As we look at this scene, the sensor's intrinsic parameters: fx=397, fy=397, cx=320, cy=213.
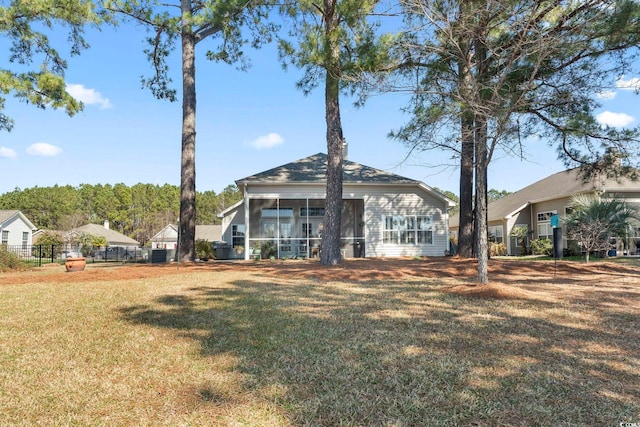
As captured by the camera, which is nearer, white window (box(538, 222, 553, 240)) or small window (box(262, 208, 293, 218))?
small window (box(262, 208, 293, 218))

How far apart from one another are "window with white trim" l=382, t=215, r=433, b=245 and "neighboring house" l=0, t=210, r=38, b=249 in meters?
29.0

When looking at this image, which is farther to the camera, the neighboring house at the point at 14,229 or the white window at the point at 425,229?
the neighboring house at the point at 14,229

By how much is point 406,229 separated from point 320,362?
55.3ft

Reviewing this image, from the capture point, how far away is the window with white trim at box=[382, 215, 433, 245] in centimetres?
1992

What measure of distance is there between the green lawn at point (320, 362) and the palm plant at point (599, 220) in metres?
8.70

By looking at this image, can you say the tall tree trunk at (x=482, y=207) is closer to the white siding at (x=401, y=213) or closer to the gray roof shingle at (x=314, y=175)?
the gray roof shingle at (x=314, y=175)

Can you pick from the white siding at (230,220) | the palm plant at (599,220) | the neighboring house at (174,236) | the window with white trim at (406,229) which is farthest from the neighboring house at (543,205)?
the neighboring house at (174,236)

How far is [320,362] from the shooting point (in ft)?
12.4

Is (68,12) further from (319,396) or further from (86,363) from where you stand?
(319,396)

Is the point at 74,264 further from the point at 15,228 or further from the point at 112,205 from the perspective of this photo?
the point at 112,205

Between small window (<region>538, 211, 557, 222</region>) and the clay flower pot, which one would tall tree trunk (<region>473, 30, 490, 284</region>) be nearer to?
the clay flower pot

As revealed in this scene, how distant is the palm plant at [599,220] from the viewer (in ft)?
47.0

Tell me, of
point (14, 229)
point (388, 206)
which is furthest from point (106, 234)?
point (388, 206)

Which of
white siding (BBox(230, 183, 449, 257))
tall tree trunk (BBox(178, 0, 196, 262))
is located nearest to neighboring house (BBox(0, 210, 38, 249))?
white siding (BBox(230, 183, 449, 257))
